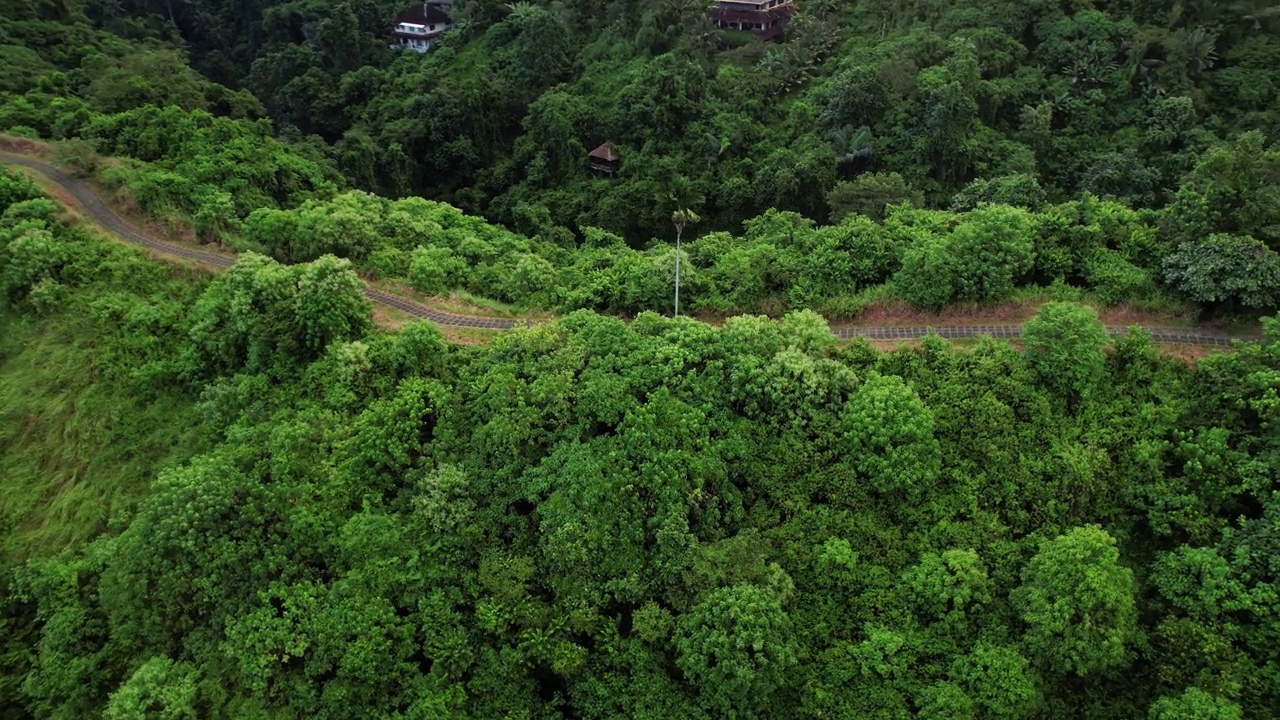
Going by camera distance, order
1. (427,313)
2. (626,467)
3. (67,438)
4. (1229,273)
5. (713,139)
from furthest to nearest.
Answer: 1. (713,139)
2. (427,313)
3. (67,438)
4. (1229,273)
5. (626,467)

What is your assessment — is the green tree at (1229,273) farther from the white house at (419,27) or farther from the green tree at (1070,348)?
the white house at (419,27)

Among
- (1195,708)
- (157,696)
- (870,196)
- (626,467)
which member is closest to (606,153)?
(870,196)

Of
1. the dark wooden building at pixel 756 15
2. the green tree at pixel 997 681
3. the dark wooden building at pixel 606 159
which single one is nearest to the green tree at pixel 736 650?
the green tree at pixel 997 681

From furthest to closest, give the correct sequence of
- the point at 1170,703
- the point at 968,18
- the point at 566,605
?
the point at 968,18, the point at 566,605, the point at 1170,703

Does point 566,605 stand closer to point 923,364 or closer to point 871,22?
point 923,364

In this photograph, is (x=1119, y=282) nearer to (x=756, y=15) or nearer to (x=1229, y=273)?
(x=1229, y=273)

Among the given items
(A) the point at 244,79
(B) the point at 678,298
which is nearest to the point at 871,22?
(B) the point at 678,298
